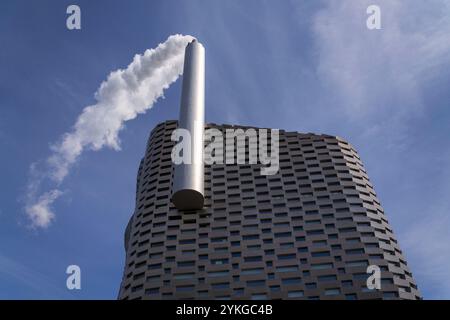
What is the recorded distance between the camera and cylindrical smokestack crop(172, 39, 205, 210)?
6812cm

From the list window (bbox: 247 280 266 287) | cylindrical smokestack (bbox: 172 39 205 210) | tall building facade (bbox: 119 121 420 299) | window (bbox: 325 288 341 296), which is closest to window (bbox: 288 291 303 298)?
tall building facade (bbox: 119 121 420 299)

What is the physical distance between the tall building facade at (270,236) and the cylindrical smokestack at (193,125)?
330 centimetres

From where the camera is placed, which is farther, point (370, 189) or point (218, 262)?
point (370, 189)

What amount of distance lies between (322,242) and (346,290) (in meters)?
7.76

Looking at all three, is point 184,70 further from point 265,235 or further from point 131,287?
point 131,287

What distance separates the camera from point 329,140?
8300 cm

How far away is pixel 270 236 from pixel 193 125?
1964cm

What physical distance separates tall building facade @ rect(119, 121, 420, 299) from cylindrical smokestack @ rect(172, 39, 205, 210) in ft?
10.8

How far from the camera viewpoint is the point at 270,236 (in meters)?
67.4

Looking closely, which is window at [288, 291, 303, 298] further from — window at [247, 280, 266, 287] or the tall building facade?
window at [247, 280, 266, 287]
